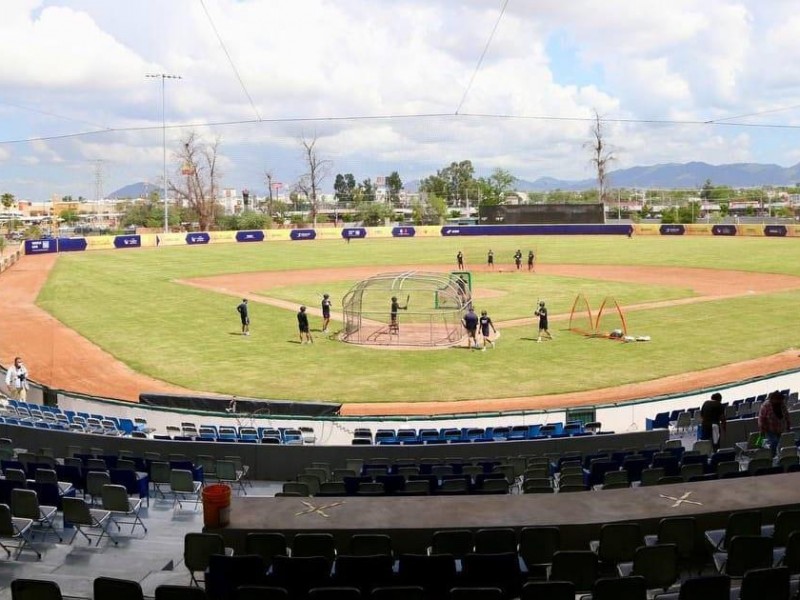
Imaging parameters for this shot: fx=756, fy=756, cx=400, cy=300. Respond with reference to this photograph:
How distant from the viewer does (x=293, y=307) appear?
39750 millimetres

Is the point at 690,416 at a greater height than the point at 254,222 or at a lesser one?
lesser

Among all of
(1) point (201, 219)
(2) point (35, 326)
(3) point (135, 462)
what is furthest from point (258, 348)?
(1) point (201, 219)

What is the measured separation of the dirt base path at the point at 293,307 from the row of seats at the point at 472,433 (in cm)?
443

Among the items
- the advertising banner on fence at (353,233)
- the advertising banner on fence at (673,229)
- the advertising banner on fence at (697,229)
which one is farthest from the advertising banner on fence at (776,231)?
the advertising banner on fence at (353,233)

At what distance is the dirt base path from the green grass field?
2.31 ft

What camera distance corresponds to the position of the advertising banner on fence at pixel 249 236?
318 ft

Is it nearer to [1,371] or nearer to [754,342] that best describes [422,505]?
[1,371]

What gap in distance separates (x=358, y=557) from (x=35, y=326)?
113 feet

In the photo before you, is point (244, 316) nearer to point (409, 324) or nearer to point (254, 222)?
point (409, 324)

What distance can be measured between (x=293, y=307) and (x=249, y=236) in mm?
60057

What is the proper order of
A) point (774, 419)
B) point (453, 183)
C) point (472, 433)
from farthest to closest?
1. point (453, 183)
2. point (472, 433)
3. point (774, 419)

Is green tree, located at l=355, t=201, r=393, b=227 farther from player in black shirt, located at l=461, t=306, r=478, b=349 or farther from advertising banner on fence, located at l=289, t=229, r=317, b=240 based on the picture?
player in black shirt, located at l=461, t=306, r=478, b=349

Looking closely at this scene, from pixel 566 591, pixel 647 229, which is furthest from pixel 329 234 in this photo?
pixel 566 591

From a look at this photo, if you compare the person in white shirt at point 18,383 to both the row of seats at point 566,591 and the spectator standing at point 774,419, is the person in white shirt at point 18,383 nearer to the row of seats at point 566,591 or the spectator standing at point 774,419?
the row of seats at point 566,591
